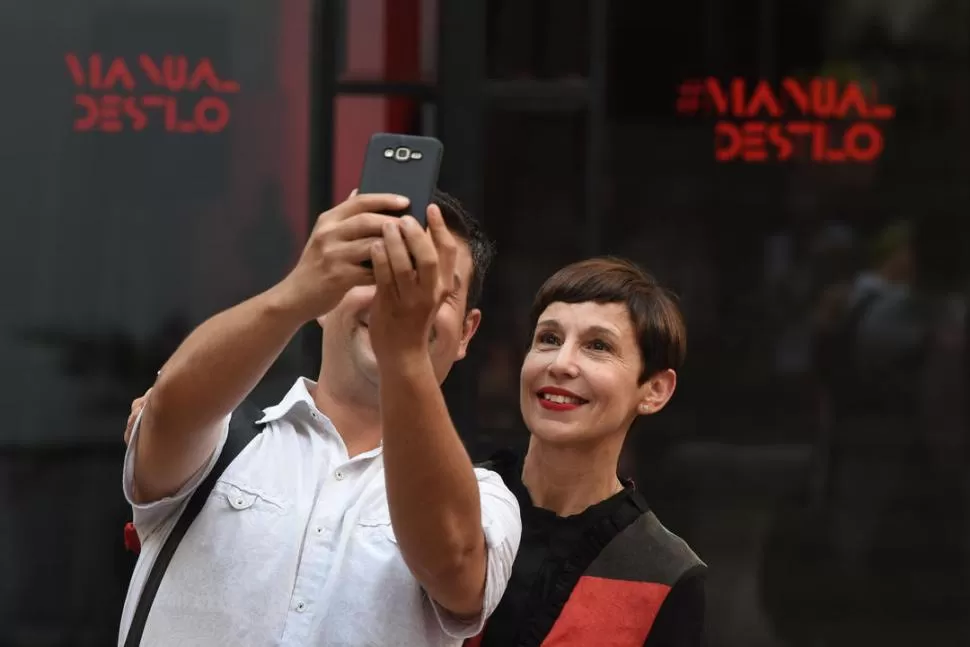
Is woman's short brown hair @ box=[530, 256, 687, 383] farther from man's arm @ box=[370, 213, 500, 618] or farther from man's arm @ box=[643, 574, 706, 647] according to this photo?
man's arm @ box=[370, 213, 500, 618]

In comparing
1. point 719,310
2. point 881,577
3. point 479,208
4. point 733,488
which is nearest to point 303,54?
point 479,208

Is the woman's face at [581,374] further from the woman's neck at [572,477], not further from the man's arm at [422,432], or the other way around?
the man's arm at [422,432]

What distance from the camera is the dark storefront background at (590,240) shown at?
4.34 m

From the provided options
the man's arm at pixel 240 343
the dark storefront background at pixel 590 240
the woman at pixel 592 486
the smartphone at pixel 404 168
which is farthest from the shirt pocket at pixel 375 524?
the dark storefront background at pixel 590 240

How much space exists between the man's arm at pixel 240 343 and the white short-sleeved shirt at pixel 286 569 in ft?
0.25

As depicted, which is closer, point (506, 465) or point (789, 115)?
point (506, 465)

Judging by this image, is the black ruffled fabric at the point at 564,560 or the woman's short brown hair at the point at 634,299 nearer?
the black ruffled fabric at the point at 564,560

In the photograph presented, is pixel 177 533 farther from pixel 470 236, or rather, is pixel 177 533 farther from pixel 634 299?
pixel 634 299

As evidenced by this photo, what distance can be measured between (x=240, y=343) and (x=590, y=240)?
2.56 m

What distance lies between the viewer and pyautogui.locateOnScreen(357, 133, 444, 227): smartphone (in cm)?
197

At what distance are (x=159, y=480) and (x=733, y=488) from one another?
103 inches

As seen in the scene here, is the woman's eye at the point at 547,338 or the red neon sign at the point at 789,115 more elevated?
the red neon sign at the point at 789,115

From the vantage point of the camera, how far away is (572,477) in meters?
2.68

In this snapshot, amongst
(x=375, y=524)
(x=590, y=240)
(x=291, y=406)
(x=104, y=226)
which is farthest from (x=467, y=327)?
(x=104, y=226)
